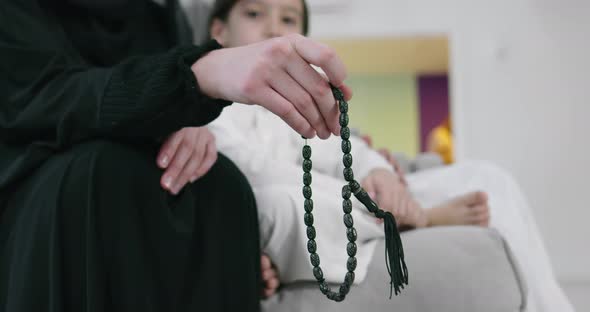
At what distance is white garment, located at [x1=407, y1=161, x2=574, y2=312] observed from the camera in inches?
30.6

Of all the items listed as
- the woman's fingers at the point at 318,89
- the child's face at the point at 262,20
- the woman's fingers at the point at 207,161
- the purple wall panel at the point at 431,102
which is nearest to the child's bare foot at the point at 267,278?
the woman's fingers at the point at 207,161

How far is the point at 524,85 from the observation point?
8.67 feet

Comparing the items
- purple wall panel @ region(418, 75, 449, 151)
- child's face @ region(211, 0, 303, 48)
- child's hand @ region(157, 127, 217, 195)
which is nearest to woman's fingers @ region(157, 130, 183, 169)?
child's hand @ region(157, 127, 217, 195)

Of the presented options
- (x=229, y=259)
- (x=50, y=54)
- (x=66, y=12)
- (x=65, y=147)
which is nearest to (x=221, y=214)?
(x=229, y=259)

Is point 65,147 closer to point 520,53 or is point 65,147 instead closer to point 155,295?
point 155,295

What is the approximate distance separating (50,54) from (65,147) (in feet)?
0.51

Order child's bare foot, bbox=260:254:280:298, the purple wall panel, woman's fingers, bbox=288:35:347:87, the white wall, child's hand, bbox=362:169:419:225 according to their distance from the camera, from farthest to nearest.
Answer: the purple wall panel → the white wall → child's hand, bbox=362:169:419:225 → child's bare foot, bbox=260:254:280:298 → woman's fingers, bbox=288:35:347:87

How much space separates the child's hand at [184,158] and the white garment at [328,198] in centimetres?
14

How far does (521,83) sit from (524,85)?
0.02 metres

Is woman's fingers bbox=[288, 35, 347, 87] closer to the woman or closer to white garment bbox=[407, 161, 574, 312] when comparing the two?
the woman

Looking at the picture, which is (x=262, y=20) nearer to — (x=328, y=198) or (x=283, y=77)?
(x=328, y=198)

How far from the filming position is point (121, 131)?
1.78 feet

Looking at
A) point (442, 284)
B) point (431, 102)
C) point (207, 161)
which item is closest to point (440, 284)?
point (442, 284)

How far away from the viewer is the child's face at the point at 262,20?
121 cm
